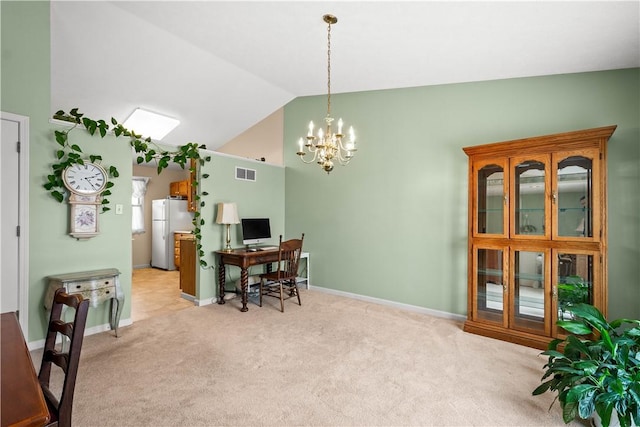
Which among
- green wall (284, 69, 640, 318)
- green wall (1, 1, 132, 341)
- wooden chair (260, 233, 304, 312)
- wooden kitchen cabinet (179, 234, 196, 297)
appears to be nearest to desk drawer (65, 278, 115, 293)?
green wall (1, 1, 132, 341)

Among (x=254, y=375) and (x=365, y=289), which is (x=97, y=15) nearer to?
(x=254, y=375)

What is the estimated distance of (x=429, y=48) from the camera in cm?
295

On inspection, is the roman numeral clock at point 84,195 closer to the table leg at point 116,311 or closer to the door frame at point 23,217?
the door frame at point 23,217

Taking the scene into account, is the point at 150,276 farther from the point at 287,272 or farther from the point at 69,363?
the point at 69,363

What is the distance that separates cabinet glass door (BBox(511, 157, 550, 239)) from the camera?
2.90 metres

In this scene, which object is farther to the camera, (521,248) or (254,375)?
(521,248)

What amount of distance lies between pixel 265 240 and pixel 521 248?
3458 millimetres

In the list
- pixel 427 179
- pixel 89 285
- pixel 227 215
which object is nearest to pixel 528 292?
pixel 427 179

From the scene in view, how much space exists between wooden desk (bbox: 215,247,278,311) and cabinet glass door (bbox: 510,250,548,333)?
282cm

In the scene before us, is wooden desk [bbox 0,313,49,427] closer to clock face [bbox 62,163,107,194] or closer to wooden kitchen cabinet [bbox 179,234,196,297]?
clock face [bbox 62,163,107,194]

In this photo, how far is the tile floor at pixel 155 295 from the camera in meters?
3.93

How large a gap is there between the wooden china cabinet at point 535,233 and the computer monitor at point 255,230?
2856 millimetres

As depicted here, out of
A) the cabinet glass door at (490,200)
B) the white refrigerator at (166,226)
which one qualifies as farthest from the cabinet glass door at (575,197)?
the white refrigerator at (166,226)

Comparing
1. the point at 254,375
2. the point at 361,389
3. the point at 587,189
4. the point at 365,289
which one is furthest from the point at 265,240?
the point at 587,189
